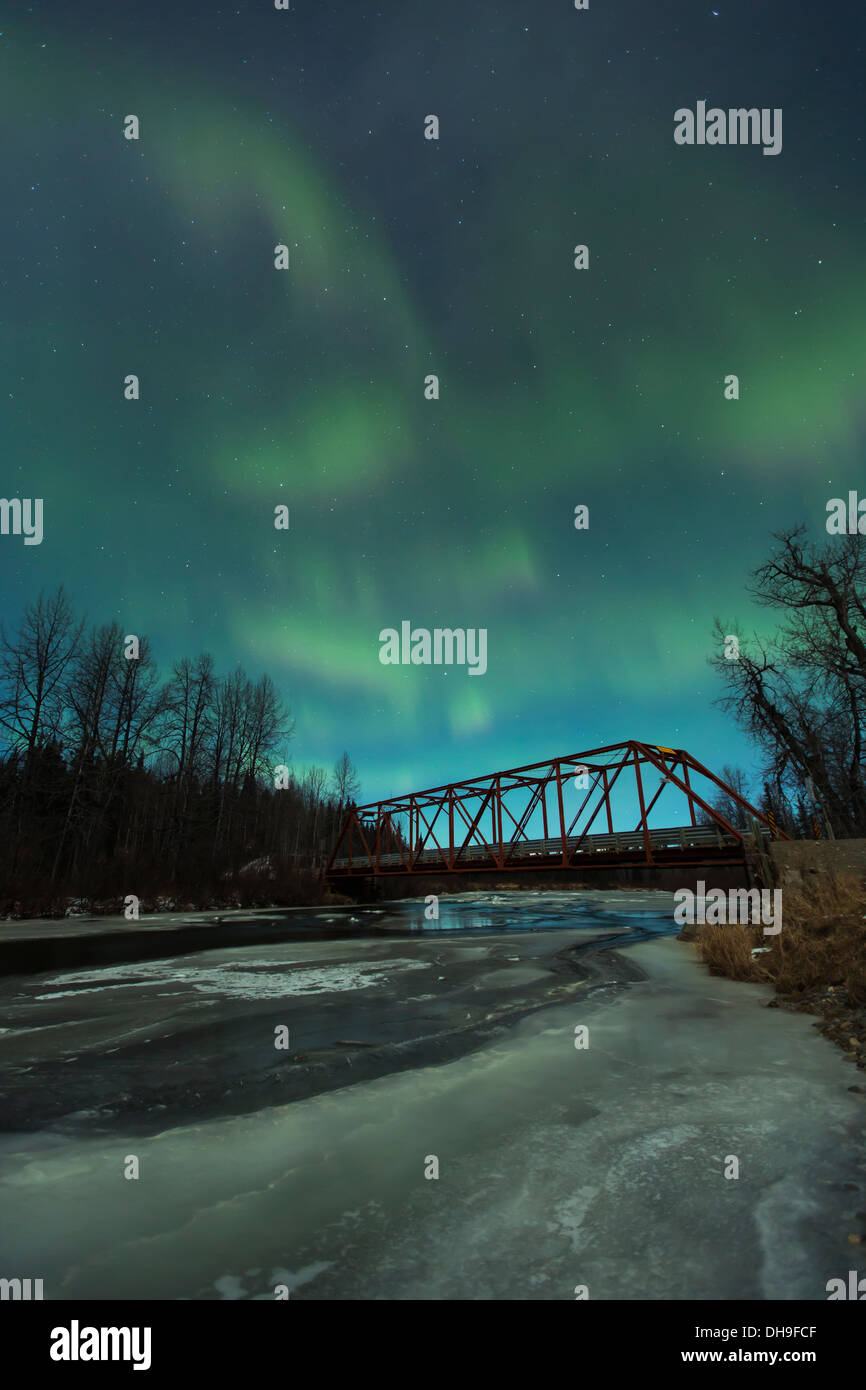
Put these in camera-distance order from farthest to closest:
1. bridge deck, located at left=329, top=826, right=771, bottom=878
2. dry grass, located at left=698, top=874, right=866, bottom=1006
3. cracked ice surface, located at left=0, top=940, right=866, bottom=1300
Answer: bridge deck, located at left=329, top=826, right=771, bottom=878
dry grass, located at left=698, top=874, right=866, bottom=1006
cracked ice surface, located at left=0, top=940, right=866, bottom=1300

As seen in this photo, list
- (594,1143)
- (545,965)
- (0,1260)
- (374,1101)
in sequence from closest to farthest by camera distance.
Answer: (0,1260) → (594,1143) → (374,1101) → (545,965)

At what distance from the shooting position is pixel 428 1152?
352cm

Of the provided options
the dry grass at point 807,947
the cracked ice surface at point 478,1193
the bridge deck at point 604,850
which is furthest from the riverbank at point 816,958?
the bridge deck at point 604,850

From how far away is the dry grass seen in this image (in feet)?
24.7

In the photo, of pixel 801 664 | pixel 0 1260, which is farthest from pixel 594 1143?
pixel 801 664

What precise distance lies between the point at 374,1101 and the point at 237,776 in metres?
48.9

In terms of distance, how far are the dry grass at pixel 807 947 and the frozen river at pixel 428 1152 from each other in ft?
3.47

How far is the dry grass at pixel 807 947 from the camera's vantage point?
7.54 m

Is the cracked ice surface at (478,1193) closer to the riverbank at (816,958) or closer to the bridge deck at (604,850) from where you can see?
the riverbank at (816,958)

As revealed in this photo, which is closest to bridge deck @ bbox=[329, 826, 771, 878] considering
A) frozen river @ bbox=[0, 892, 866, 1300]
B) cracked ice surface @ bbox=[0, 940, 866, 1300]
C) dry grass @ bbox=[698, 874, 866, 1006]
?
dry grass @ bbox=[698, 874, 866, 1006]

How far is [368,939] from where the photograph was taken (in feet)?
59.0

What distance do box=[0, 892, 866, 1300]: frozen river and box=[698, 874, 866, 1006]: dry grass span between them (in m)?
1.06

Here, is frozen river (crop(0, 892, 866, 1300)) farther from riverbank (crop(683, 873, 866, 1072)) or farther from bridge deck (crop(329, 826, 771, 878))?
bridge deck (crop(329, 826, 771, 878))

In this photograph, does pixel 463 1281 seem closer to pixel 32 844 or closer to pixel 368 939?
pixel 368 939
